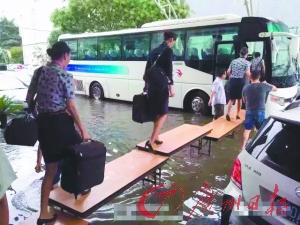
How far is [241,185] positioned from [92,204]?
4.72 ft

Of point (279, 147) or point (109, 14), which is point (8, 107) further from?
point (109, 14)

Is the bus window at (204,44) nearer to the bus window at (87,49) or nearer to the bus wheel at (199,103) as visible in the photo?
the bus wheel at (199,103)

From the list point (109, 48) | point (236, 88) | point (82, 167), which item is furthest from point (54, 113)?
point (109, 48)

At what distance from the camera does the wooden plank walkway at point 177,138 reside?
4.61 meters

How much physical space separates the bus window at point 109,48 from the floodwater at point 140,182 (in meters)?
4.15

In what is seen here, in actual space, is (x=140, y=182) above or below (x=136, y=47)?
below

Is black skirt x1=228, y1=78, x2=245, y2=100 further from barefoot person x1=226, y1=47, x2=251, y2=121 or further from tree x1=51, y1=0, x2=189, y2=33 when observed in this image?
tree x1=51, y1=0, x2=189, y2=33

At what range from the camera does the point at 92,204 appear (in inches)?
123

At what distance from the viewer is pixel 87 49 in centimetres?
1421

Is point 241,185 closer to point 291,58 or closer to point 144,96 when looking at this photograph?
point 144,96

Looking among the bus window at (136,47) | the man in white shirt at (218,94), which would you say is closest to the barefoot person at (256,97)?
the man in white shirt at (218,94)

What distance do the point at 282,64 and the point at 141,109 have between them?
588 centimetres

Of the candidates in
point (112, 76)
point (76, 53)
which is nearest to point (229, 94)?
point (112, 76)

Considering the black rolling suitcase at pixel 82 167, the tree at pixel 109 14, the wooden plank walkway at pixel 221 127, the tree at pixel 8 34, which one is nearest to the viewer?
the black rolling suitcase at pixel 82 167
